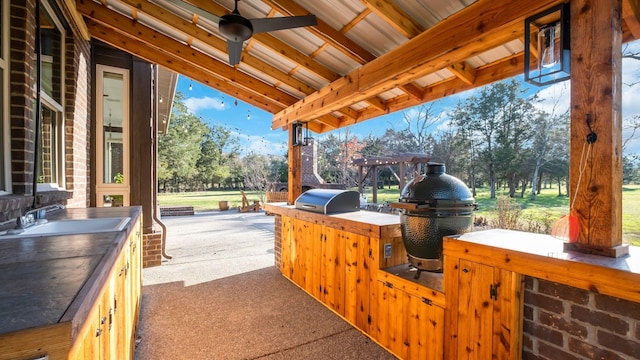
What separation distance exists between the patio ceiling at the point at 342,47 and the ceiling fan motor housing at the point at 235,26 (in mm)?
569

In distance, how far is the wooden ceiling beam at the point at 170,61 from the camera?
4.24m

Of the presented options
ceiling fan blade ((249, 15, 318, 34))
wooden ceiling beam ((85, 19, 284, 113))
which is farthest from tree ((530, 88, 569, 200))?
ceiling fan blade ((249, 15, 318, 34))

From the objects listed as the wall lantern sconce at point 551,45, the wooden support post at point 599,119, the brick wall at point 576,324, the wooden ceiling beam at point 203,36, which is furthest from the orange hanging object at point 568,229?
the wooden ceiling beam at point 203,36

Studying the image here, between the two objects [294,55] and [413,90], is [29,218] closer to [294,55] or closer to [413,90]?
[294,55]

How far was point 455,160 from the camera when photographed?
13.3 meters

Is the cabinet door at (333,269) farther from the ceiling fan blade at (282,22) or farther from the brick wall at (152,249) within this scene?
the brick wall at (152,249)

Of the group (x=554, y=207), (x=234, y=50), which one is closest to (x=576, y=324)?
(x=234, y=50)

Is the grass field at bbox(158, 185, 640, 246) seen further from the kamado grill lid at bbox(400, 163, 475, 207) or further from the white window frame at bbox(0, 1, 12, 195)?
the white window frame at bbox(0, 1, 12, 195)

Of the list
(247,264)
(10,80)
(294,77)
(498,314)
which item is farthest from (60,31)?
(498,314)

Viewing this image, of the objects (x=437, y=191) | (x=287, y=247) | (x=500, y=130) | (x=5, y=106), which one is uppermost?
(x=500, y=130)

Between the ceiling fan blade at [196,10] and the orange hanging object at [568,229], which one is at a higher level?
the ceiling fan blade at [196,10]

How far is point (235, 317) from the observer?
303cm

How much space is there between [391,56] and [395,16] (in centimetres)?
37

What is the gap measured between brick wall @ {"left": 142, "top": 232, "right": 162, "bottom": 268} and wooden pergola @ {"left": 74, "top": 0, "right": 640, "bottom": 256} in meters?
2.28
